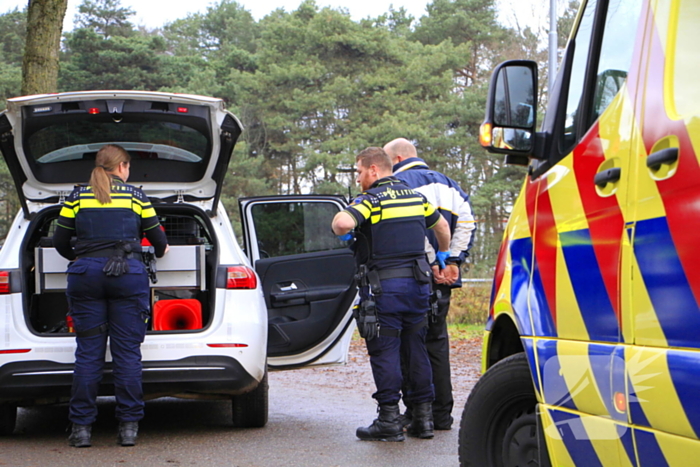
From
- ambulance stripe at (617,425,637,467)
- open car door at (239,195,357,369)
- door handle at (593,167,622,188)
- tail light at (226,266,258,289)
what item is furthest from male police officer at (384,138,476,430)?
ambulance stripe at (617,425,637,467)

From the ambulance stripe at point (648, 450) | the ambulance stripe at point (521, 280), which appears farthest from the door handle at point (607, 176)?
the ambulance stripe at point (648, 450)

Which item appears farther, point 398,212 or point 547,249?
point 398,212

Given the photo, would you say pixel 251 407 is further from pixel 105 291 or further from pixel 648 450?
pixel 648 450

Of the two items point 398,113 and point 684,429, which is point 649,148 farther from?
point 398,113

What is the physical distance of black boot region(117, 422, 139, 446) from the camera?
200 inches

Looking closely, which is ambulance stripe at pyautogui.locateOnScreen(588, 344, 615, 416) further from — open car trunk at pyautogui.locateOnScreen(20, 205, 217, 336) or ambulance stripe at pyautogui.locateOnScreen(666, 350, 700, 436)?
open car trunk at pyautogui.locateOnScreen(20, 205, 217, 336)

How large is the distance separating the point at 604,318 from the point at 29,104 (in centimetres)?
410

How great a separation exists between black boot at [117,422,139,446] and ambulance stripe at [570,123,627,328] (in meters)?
3.38

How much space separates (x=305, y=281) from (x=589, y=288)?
4163 mm

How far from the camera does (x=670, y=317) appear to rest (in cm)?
205

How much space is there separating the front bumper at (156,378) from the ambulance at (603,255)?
204cm

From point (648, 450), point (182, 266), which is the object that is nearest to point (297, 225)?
point (182, 266)

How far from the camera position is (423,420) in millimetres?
5301

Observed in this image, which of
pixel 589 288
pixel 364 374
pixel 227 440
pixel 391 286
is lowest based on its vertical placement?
pixel 364 374
